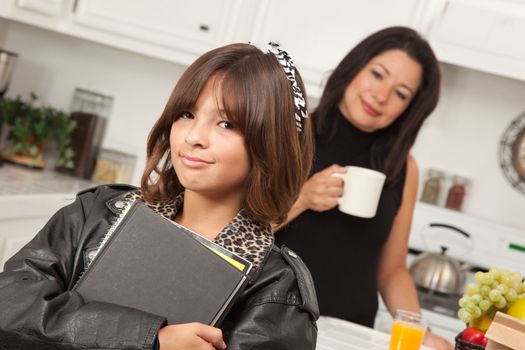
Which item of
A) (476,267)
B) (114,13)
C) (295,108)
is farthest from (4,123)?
(295,108)

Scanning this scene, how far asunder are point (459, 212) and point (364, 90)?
1.25 meters

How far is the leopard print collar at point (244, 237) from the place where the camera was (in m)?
1.09

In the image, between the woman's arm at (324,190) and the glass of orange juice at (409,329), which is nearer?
the glass of orange juice at (409,329)

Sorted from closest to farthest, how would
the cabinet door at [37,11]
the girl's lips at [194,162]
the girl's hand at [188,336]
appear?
the girl's hand at [188,336] < the girl's lips at [194,162] < the cabinet door at [37,11]

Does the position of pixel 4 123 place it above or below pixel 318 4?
below

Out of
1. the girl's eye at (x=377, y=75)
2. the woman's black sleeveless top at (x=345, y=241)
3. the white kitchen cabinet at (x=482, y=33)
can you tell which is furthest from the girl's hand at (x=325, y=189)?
the white kitchen cabinet at (x=482, y=33)

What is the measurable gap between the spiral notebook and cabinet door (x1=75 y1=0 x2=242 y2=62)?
2.05 metres

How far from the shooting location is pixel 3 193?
8.33ft

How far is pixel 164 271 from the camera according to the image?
99 centimetres

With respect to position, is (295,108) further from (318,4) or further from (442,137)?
(442,137)

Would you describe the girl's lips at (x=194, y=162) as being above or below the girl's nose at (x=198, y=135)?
below

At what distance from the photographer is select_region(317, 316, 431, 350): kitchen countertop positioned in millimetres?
1568

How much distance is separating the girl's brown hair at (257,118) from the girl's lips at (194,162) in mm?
64

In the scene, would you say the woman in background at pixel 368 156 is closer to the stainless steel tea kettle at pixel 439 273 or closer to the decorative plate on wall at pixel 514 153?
the stainless steel tea kettle at pixel 439 273
